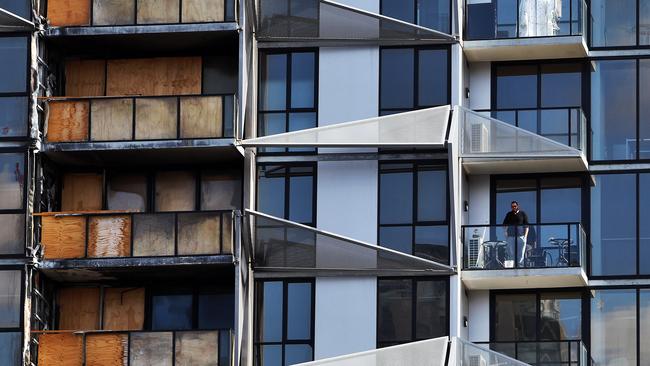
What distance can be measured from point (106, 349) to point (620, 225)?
11.4 m

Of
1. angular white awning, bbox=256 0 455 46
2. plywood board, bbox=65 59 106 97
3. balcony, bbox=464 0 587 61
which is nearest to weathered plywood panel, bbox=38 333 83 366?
plywood board, bbox=65 59 106 97

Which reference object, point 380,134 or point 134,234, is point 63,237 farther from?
point 380,134

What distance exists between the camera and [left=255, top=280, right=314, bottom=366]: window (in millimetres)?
54156

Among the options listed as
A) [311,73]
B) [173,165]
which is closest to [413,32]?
[311,73]

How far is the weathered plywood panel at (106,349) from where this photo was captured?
176 ft

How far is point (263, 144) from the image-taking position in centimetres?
5416

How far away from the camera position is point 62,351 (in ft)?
177

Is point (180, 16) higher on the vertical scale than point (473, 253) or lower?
higher

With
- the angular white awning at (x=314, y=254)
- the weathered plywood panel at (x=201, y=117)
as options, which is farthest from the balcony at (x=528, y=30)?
the weathered plywood panel at (x=201, y=117)

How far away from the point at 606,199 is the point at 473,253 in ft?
10.8

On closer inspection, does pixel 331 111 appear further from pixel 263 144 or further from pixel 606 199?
pixel 606 199

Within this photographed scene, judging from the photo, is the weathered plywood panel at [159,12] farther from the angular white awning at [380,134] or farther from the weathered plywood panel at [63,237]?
the weathered plywood panel at [63,237]

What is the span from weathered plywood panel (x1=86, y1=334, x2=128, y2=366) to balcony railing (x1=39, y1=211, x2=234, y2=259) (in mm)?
1725

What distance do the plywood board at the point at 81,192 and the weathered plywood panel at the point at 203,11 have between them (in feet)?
13.5
